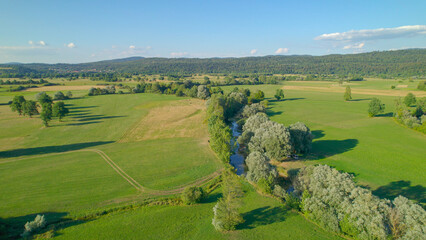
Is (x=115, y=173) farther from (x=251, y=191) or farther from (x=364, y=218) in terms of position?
(x=364, y=218)

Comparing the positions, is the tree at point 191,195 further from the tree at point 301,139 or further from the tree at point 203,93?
the tree at point 203,93

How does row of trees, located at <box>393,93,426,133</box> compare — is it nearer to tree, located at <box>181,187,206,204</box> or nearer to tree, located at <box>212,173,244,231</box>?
tree, located at <box>212,173,244,231</box>

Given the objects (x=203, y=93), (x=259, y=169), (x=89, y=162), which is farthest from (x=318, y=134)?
(x=203, y=93)

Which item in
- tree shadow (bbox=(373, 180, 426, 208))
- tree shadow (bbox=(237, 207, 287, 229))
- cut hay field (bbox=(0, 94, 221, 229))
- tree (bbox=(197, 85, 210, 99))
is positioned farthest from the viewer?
tree (bbox=(197, 85, 210, 99))

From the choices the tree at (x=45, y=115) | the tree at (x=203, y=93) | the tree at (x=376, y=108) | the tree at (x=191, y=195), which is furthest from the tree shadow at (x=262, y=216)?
the tree at (x=203, y=93)

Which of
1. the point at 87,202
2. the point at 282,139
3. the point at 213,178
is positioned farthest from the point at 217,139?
the point at 87,202

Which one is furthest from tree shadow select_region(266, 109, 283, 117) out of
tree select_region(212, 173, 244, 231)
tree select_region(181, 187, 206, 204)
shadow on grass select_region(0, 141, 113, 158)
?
shadow on grass select_region(0, 141, 113, 158)
